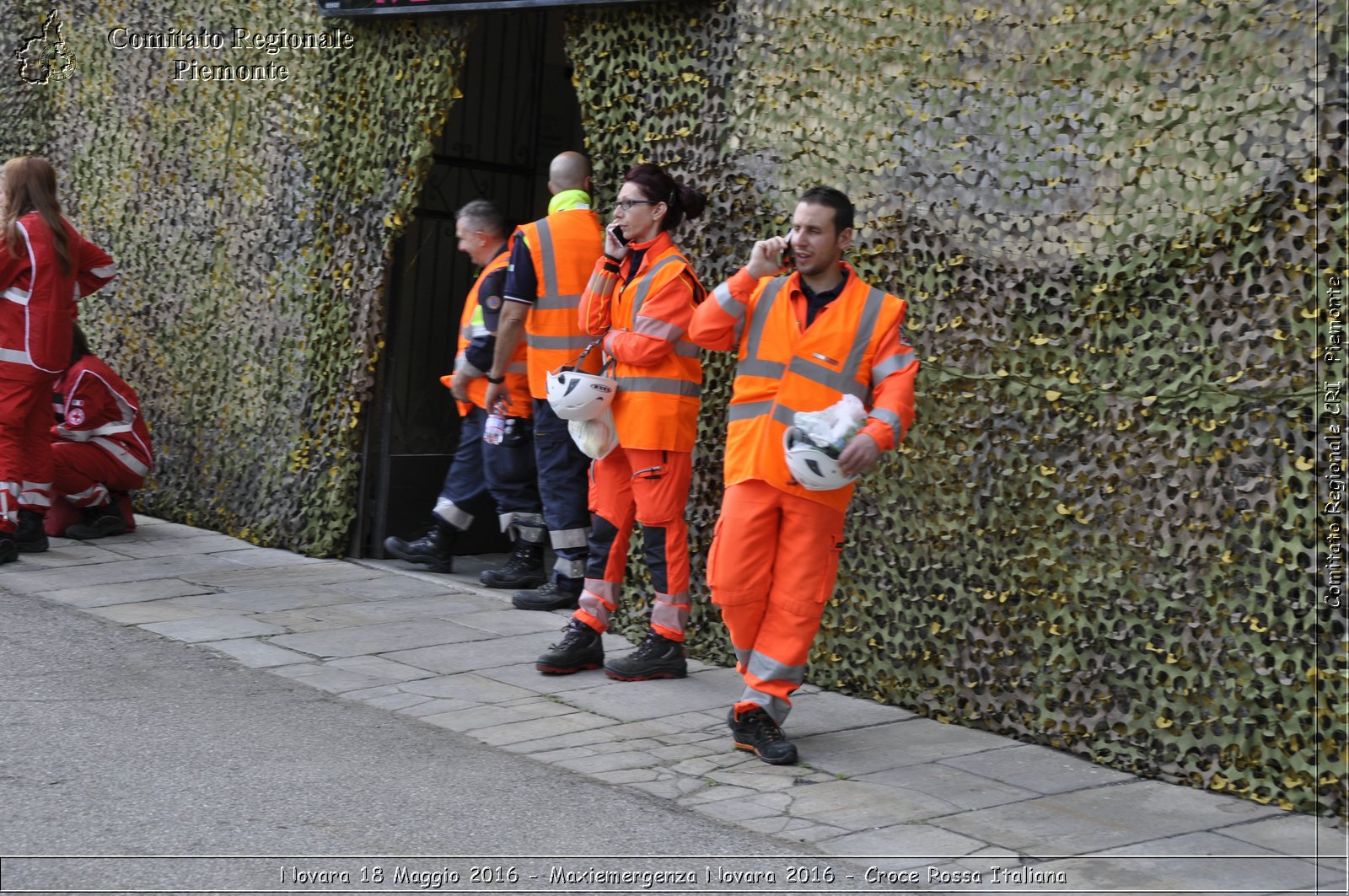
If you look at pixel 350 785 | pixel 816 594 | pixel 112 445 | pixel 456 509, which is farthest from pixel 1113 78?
pixel 112 445

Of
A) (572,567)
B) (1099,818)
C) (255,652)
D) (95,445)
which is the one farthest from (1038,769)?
(95,445)

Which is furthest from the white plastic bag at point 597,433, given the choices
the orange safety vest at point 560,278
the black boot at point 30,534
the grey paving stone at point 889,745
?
the black boot at point 30,534

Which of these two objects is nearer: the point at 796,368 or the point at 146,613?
the point at 796,368

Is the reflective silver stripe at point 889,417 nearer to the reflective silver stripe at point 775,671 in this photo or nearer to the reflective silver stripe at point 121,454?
the reflective silver stripe at point 775,671

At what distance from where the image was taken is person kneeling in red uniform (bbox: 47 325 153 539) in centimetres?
903

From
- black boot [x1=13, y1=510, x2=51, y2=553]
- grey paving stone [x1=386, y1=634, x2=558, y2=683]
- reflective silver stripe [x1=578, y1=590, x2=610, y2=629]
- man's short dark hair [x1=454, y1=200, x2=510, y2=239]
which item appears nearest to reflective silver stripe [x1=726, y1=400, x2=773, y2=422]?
reflective silver stripe [x1=578, y1=590, x2=610, y2=629]

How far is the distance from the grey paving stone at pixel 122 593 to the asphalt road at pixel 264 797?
1244 millimetres

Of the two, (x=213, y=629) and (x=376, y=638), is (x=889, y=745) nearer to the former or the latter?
(x=376, y=638)

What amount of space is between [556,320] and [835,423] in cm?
245

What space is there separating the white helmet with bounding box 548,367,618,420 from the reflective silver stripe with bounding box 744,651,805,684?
4.39 feet

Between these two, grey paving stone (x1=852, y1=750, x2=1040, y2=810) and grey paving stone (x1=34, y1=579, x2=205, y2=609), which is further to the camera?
grey paving stone (x1=34, y1=579, x2=205, y2=609)

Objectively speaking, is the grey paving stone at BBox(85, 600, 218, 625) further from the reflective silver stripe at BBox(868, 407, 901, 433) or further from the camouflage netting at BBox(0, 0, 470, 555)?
the reflective silver stripe at BBox(868, 407, 901, 433)

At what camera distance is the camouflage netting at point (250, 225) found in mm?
8625

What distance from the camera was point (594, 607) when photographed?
6590mm
